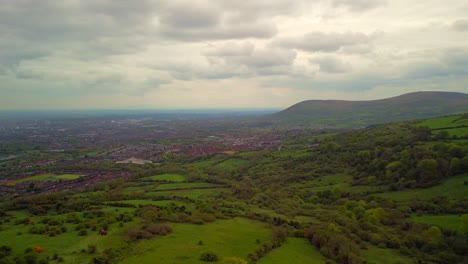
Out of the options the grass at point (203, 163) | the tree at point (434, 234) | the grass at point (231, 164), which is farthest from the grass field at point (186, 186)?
the tree at point (434, 234)

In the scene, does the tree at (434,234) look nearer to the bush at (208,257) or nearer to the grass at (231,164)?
the bush at (208,257)

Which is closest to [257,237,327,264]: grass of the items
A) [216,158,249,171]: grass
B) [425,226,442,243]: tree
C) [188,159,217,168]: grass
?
[425,226,442,243]: tree

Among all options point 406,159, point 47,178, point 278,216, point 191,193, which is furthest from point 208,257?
point 47,178

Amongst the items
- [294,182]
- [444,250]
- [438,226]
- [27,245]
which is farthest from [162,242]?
[294,182]

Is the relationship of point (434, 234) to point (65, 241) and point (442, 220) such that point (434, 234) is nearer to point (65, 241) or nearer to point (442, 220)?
point (442, 220)

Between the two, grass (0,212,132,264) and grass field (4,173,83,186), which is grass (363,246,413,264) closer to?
grass (0,212,132,264)

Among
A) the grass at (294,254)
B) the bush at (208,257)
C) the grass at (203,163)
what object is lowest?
the grass at (203,163)
